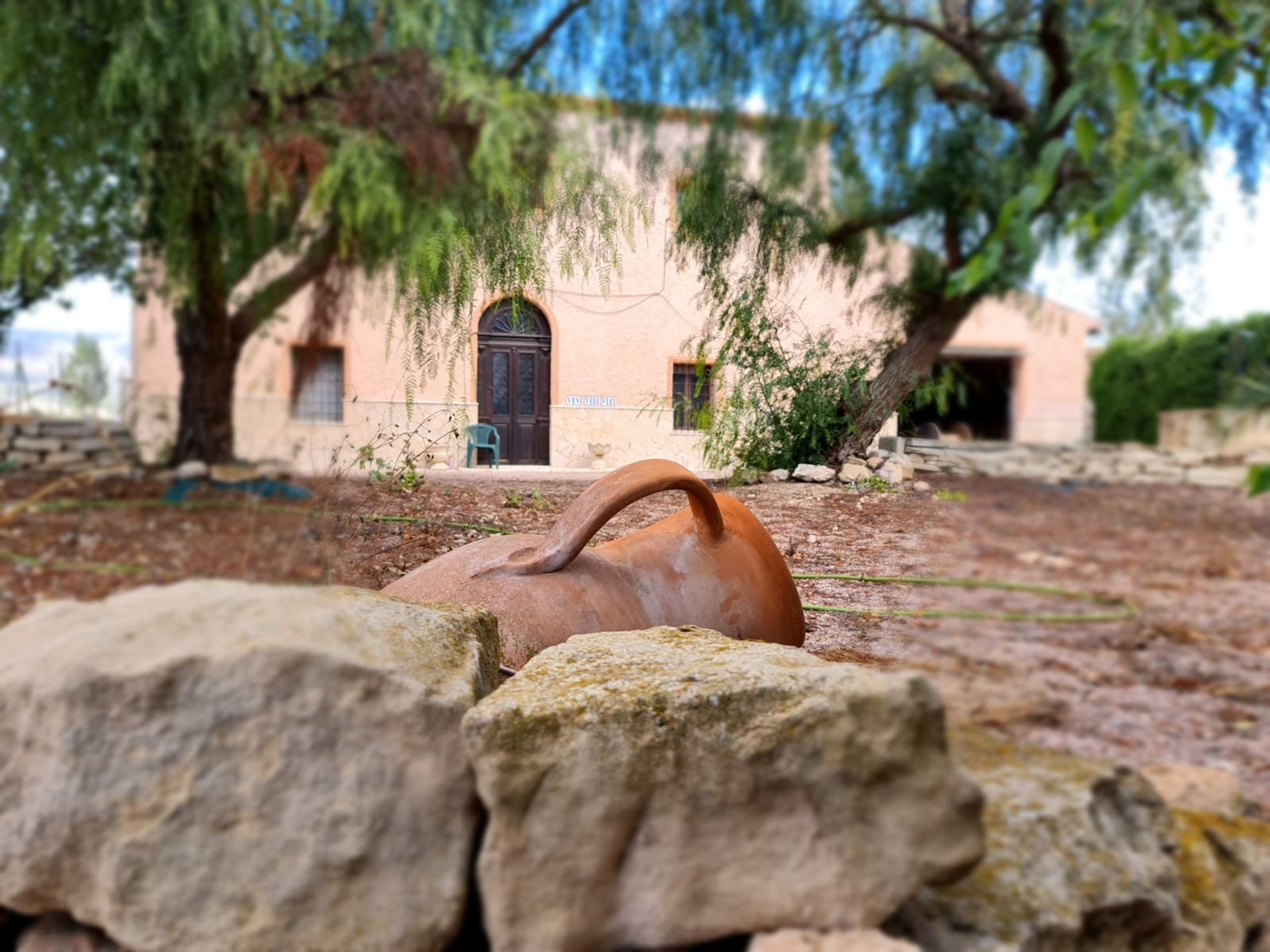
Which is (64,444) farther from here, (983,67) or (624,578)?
(983,67)

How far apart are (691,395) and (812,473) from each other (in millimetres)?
182

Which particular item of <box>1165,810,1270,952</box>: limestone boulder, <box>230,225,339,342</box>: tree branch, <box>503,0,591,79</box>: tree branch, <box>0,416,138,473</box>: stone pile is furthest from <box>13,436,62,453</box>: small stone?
<box>1165,810,1270,952</box>: limestone boulder

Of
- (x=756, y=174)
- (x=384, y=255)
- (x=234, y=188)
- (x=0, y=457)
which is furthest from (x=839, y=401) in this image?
(x=0, y=457)

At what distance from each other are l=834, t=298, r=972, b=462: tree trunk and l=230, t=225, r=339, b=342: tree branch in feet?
1.92

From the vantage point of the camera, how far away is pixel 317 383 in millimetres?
770

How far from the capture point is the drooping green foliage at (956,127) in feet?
2.63

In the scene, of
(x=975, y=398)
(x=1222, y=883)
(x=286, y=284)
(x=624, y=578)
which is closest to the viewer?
(x=286, y=284)

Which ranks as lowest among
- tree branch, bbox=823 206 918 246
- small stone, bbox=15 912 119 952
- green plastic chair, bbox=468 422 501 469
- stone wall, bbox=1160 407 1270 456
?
small stone, bbox=15 912 119 952

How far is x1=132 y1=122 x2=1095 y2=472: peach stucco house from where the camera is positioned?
71cm

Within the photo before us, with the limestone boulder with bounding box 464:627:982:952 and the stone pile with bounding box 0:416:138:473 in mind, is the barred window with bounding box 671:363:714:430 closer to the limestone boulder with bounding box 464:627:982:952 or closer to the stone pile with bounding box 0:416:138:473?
the limestone boulder with bounding box 464:627:982:952

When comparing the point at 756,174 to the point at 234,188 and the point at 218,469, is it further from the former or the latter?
the point at 218,469

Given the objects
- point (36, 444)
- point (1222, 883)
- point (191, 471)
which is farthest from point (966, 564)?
point (36, 444)

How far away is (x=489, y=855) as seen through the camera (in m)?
0.79

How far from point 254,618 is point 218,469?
0.18 metres
